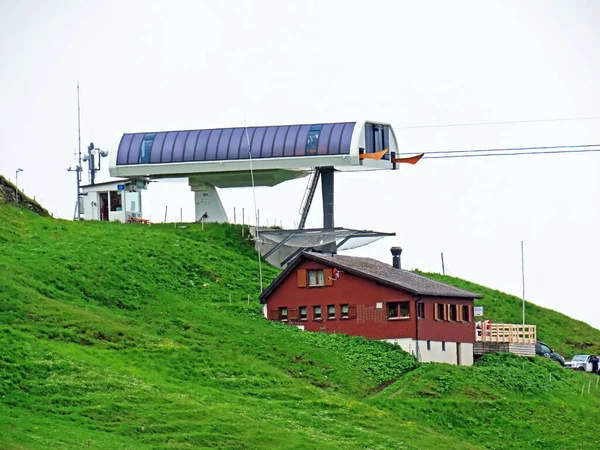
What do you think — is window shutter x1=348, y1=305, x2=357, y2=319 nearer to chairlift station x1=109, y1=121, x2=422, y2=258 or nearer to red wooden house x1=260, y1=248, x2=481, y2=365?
red wooden house x1=260, y1=248, x2=481, y2=365

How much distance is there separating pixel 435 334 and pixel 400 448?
2252 cm

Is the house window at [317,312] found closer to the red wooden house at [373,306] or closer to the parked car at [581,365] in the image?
the red wooden house at [373,306]

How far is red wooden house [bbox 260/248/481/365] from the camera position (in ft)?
308

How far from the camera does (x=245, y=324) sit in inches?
3740

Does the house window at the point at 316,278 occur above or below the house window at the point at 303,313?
above

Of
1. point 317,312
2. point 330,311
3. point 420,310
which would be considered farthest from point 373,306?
point 317,312

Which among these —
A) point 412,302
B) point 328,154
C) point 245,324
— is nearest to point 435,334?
point 412,302

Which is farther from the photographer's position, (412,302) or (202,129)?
(202,129)

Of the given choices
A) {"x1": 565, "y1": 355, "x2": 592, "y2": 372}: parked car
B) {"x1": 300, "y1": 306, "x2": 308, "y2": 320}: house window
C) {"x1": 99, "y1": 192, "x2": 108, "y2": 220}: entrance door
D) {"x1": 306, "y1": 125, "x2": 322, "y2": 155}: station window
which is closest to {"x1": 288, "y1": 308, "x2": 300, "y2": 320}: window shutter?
{"x1": 300, "y1": 306, "x2": 308, "y2": 320}: house window

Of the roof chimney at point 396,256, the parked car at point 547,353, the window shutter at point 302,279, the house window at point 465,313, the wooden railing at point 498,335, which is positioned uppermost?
the roof chimney at point 396,256

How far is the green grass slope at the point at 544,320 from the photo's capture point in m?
119

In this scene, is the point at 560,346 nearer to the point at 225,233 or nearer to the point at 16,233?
the point at 225,233

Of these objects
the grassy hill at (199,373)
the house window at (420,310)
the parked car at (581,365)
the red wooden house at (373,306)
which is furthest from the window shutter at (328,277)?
the parked car at (581,365)

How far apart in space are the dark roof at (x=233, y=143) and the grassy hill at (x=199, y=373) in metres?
7.55
